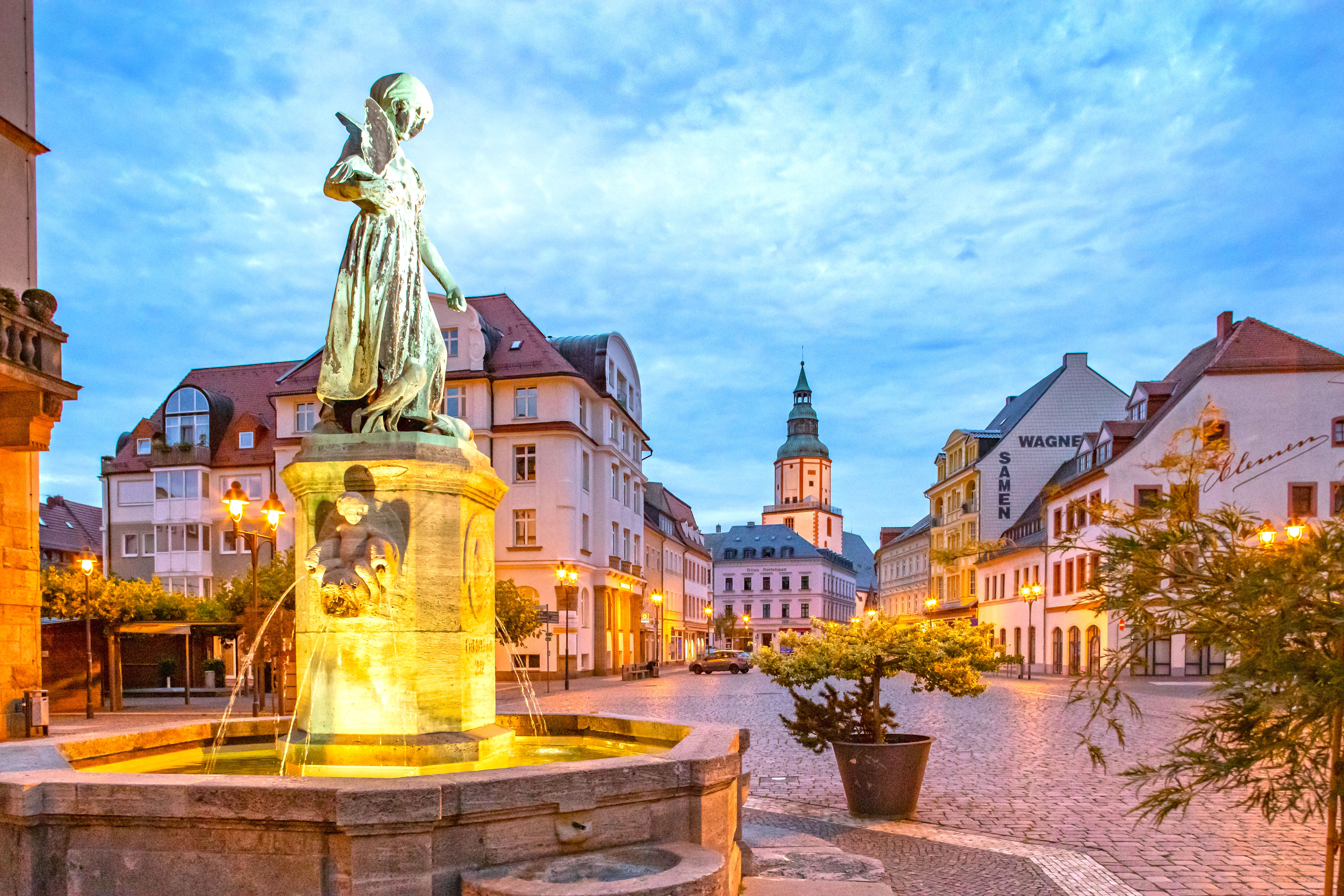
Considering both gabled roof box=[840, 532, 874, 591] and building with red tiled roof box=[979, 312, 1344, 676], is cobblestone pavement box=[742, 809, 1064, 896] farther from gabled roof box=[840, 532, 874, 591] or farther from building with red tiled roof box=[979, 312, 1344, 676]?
gabled roof box=[840, 532, 874, 591]

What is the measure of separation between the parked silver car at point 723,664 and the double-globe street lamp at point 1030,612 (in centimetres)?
1265

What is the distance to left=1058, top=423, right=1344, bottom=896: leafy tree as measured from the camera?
3.70 meters

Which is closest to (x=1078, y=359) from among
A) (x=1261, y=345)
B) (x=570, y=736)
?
(x=1261, y=345)

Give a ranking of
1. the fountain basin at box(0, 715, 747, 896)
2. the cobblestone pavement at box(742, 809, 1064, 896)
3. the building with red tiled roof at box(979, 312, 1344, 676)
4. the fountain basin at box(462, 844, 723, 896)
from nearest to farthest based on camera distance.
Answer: the fountain basin at box(462, 844, 723, 896) → the fountain basin at box(0, 715, 747, 896) → the cobblestone pavement at box(742, 809, 1064, 896) → the building with red tiled roof at box(979, 312, 1344, 676)

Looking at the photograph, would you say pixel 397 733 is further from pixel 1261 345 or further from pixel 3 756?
pixel 1261 345

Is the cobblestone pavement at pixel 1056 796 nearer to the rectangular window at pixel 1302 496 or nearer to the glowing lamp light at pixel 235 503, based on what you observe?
the glowing lamp light at pixel 235 503

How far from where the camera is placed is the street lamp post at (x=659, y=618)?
171 feet

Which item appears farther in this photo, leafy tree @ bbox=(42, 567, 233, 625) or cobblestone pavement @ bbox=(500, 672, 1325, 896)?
leafy tree @ bbox=(42, 567, 233, 625)

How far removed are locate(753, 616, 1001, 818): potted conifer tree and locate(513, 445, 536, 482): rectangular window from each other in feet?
106

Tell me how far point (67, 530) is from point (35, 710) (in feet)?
201

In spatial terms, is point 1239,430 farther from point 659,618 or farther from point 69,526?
point 69,526

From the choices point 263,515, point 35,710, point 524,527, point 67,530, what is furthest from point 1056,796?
point 67,530

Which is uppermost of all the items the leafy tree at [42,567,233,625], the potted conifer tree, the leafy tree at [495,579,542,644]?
the potted conifer tree

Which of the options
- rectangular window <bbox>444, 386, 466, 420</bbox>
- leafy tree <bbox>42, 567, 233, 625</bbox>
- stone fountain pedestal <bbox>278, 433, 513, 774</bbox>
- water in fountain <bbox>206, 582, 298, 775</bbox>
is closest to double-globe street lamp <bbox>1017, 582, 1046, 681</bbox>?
rectangular window <bbox>444, 386, 466, 420</bbox>
